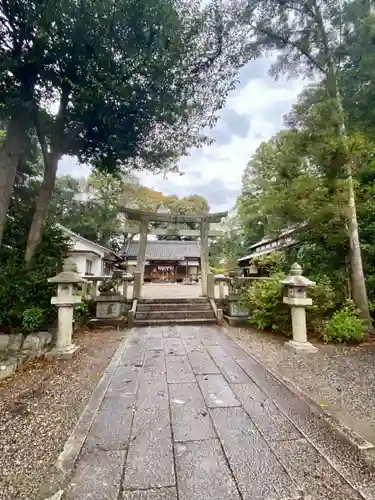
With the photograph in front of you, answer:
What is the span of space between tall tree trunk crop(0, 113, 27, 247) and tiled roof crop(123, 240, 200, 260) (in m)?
19.5

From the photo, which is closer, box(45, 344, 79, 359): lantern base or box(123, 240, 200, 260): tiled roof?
box(45, 344, 79, 359): lantern base

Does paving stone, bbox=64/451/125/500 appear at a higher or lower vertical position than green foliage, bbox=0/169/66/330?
A: lower

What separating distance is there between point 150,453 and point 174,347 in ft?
10.1

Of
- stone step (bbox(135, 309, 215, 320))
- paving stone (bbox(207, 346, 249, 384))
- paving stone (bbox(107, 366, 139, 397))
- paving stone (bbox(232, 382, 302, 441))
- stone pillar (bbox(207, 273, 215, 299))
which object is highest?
stone pillar (bbox(207, 273, 215, 299))

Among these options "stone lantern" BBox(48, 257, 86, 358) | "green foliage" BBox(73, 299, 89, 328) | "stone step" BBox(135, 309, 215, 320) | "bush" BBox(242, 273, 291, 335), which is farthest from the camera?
"stone step" BBox(135, 309, 215, 320)

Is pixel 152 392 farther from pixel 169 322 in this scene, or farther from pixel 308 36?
pixel 308 36

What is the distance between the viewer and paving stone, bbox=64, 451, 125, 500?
1.52 meters

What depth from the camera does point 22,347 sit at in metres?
4.72

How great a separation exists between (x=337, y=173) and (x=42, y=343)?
6.90 meters

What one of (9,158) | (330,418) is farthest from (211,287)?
(9,158)

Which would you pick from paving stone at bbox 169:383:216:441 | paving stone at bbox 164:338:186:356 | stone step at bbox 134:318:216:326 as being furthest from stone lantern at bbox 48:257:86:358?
stone step at bbox 134:318:216:326

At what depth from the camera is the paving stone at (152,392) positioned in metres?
2.69

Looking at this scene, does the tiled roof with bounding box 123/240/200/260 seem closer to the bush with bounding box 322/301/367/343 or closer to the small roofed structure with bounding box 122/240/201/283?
the small roofed structure with bounding box 122/240/201/283

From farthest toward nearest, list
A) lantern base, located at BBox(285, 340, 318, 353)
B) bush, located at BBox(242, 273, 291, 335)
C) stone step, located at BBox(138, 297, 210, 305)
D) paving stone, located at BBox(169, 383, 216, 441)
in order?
stone step, located at BBox(138, 297, 210, 305), bush, located at BBox(242, 273, 291, 335), lantern base, located at BBox(285, 340, 318, 353), paving stone, located at BBox(169, 383, 216, 441)
